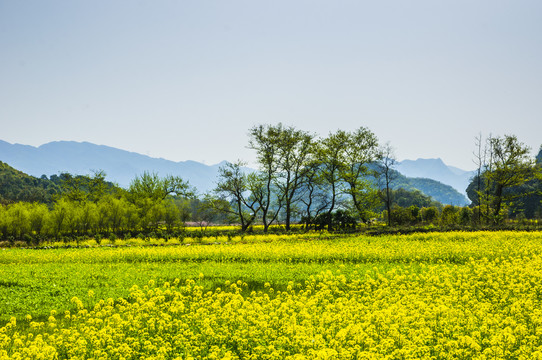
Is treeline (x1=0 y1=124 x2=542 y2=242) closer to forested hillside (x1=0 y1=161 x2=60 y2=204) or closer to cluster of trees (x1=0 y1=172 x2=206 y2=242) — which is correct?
cluster of trees (x1=0 y1=172 x2=206 y2=242)

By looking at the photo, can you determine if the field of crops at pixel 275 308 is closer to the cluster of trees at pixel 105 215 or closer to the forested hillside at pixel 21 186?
the cluster of trees at pixel 105 215

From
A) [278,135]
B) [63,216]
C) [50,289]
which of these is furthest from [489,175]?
[63,216]

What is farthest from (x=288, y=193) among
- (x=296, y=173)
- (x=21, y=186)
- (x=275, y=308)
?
(x=21, y=186)

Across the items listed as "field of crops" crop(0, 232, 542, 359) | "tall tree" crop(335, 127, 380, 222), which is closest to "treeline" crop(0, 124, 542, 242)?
"tall tree" crop(335, 127, 380, 222)

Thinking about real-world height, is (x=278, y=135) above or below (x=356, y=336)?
above

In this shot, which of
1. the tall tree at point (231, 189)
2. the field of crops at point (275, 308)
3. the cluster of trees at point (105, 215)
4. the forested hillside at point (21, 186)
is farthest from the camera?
the forested hillside at point (21, 186)

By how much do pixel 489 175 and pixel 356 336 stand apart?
52.3 meters

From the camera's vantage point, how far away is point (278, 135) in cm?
5284

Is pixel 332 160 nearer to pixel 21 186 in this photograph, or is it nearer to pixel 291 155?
pixel 291 155

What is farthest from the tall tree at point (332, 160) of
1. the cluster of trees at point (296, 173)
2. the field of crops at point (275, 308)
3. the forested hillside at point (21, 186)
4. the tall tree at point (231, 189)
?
the forested hillside at point (21, 186)

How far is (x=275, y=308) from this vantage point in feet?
37.4

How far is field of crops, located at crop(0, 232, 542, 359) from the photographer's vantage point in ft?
27.1

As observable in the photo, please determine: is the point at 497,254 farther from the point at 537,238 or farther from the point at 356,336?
the point at 356,336

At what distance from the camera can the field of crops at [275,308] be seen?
27.1 ft
